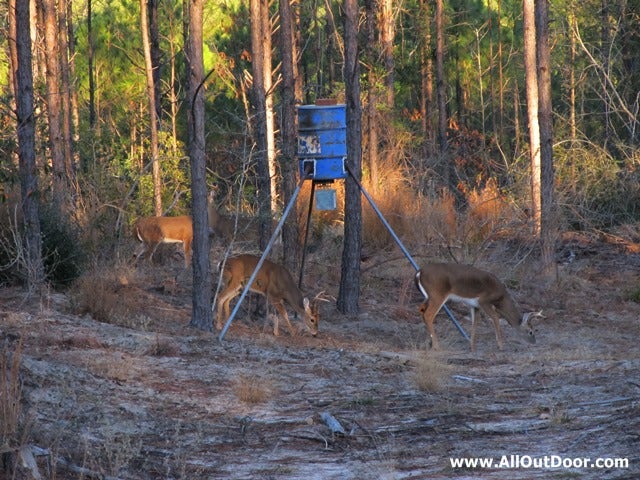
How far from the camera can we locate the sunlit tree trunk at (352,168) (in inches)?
688

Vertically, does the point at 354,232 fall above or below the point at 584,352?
above

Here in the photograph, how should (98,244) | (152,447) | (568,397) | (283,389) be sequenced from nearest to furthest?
(152,447)
(568,397)
(283,389)
(98,244)

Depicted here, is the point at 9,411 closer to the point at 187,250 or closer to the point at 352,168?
the point at 352,168

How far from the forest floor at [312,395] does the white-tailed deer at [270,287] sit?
449 millimetres

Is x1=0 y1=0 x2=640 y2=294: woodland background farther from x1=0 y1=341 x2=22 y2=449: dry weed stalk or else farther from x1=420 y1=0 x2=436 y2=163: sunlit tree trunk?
x1=0 y1=341 x2=22 y2=449: dry weed stalk

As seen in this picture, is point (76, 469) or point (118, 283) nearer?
point (76, 469)

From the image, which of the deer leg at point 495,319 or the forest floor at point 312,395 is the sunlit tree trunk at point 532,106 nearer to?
the forest floor at point 312,395

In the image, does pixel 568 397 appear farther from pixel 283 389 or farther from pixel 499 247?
pixel 499 247

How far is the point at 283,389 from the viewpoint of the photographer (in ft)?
37.9

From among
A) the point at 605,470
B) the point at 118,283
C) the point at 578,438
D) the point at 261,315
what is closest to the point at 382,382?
the point at 578,438

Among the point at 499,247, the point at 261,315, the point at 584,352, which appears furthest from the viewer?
the point at 499,247

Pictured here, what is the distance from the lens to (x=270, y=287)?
16.2 metres

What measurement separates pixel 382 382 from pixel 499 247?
1090 centimetres

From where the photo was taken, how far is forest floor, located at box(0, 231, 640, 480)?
8.23 metres
